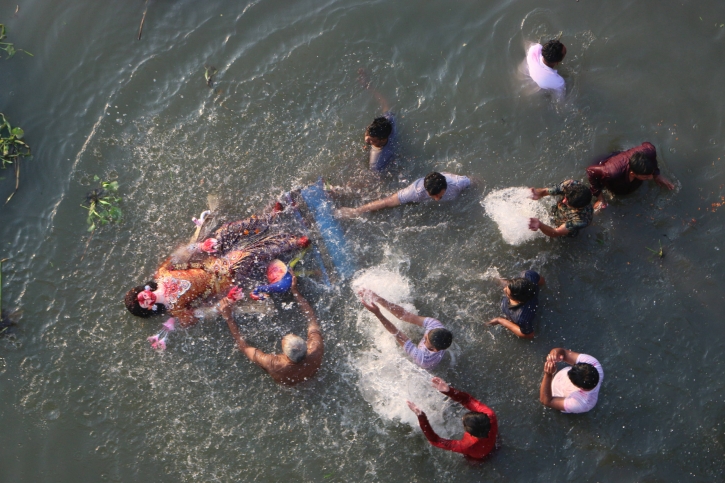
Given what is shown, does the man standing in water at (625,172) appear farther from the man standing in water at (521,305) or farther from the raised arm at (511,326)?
the raised arm at (511,326)

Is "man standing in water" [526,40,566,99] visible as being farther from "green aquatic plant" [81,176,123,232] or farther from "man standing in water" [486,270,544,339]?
"green aquatic plant" [81,176,123,232]

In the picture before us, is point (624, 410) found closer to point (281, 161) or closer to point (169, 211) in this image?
point (281, 161)

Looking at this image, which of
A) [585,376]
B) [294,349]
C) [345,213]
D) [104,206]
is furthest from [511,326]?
[104,206]

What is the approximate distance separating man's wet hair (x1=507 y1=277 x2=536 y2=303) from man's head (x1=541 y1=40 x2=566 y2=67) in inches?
115

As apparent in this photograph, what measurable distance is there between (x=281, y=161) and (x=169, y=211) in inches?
66.9

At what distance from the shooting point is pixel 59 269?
23.5 feet

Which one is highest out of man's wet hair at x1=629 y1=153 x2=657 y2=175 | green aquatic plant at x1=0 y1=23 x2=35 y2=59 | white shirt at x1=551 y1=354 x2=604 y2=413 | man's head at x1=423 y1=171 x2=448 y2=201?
green aquatic plant at x1=0 y1=23 x2=35 y2=59

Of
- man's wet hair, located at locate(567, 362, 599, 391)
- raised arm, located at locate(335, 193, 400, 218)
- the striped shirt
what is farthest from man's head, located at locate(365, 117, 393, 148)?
man's wet hair, located at locate(567, 362, 599, 391)

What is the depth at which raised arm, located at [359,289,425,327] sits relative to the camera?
21.6ft

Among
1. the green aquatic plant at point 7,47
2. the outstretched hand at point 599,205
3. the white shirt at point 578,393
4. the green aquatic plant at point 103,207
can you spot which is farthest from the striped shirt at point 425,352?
the green aquatic plant at point 7,47

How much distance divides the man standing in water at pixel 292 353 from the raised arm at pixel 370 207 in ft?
3.71

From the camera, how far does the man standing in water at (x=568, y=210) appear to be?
6.25 meters

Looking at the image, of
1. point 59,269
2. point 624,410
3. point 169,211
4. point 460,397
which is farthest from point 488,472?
point 59,269

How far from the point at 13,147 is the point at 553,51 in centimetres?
746
